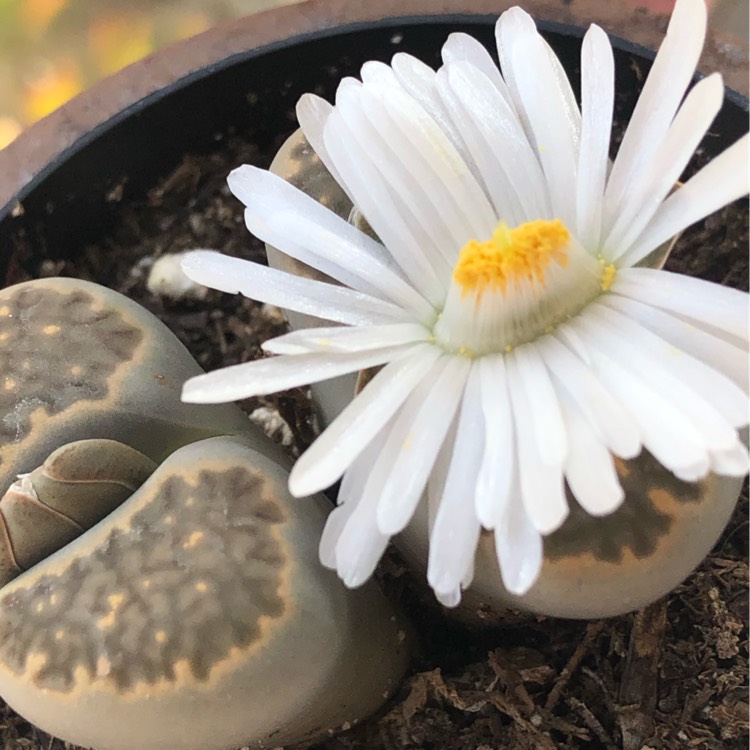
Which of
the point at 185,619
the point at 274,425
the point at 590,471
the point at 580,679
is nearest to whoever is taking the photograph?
the point at 590,471

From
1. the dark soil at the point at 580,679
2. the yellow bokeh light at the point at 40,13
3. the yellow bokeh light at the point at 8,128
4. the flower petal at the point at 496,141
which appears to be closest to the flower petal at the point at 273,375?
the flower petal at the point at 496,141

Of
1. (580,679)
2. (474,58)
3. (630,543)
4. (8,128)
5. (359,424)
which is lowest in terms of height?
(580,679)

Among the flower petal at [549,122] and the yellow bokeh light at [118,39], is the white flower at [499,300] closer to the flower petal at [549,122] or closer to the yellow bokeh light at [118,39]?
the flower petal at [549,122]

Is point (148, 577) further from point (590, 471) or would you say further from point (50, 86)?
point (50, 86)

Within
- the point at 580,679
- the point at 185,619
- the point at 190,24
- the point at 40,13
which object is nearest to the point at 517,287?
the point at 185,619

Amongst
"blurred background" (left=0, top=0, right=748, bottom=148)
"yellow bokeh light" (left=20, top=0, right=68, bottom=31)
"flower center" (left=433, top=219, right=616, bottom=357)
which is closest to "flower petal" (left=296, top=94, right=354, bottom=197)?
"flower center" (left=433, top=219, right=616, bottom=357)

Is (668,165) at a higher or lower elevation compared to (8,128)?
lower

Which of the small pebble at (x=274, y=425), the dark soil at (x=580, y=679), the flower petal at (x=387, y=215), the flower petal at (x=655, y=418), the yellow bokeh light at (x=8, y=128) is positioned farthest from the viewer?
the yellow bokeh light at (x=8, y=128)
